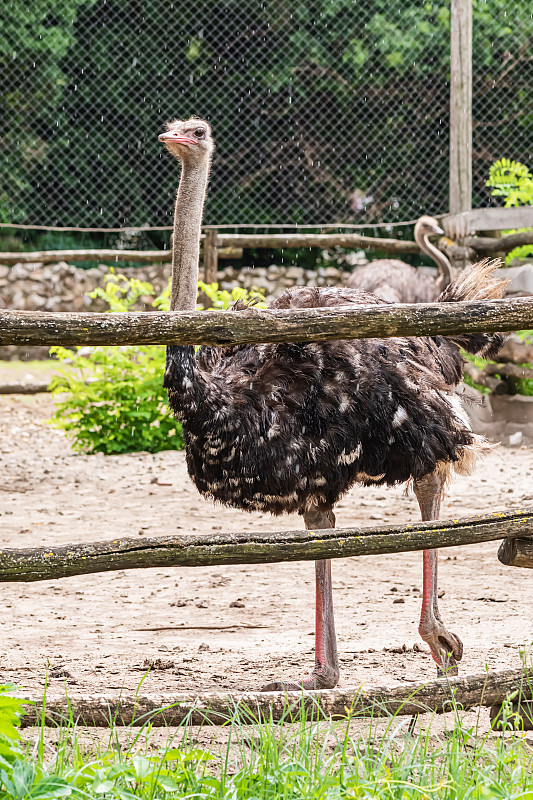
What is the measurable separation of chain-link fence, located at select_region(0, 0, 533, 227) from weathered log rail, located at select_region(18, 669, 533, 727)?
25.8 feet

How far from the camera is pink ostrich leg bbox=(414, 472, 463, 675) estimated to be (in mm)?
3441

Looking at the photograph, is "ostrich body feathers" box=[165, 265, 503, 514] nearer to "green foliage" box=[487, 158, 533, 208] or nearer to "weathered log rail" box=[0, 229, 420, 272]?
"green foliage" box=[487, 158, 533, 208]

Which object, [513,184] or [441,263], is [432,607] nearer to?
[441,263]

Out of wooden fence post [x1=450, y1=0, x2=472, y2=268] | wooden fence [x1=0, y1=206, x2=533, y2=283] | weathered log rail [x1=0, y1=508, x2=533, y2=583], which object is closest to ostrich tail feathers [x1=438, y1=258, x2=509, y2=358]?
Answer: weathered log rail [x1=0, y1=508, x2=533, y2=583]

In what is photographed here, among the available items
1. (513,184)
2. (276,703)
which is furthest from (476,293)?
(513,184)

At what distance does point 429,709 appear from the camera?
252 centimetres

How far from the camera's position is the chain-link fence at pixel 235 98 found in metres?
10.1

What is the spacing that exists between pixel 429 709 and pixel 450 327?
94 centimetres

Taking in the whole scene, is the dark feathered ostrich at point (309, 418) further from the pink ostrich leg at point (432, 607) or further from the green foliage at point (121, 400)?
the green foliage at point (121, 400)

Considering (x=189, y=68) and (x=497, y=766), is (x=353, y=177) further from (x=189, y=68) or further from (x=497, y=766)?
(x=497, y=766)

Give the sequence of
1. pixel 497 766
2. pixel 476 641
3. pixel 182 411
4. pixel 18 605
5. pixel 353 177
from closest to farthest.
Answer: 1. pixel 497 766
2. pixel 182 411
3. pixel 476 641
4. pixel 18 605
5. pixel 353 177

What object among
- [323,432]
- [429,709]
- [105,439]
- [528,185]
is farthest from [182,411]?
[528,185]

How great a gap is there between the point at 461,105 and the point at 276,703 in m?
6.79

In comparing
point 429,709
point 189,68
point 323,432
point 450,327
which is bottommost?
point 429,709
